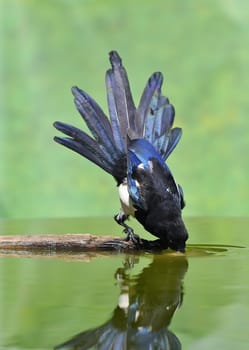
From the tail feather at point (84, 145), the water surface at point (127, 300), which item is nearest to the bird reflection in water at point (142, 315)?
the water surface at point (127, 300)

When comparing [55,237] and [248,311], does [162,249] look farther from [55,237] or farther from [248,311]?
[248,311]

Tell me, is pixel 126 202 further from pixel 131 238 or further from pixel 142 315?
pixel 142 315

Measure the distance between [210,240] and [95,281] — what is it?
2.60 ft

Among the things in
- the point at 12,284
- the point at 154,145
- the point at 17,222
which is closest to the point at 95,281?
the point at 12,284

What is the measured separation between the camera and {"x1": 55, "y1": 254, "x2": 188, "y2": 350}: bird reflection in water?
950 millimetres

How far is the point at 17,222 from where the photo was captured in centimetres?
278

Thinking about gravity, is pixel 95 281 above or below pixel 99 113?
below

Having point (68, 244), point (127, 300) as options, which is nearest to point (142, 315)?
point (127, 300)

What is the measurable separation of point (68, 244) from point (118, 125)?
0.38 m

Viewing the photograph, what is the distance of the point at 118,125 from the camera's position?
2.08 metres

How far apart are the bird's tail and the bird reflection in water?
528mm

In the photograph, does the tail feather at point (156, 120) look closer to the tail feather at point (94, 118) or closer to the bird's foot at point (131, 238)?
the tail feather at point (94, 118)

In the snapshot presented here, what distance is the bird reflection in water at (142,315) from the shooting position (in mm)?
950

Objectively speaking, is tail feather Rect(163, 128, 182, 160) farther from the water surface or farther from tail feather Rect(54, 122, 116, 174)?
the water surface
